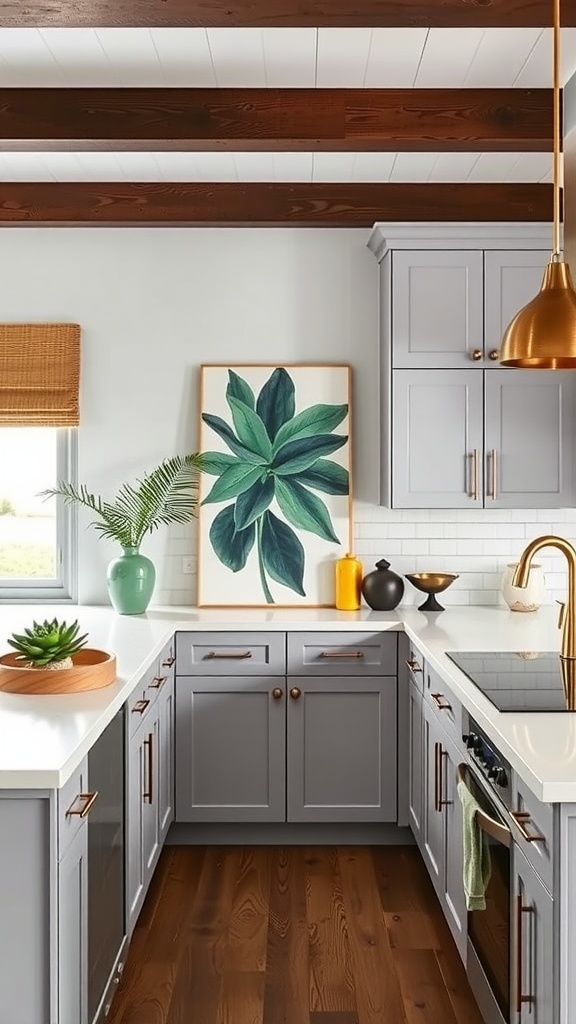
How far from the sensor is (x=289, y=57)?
10.4 ft

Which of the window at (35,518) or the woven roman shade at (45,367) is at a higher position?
the woven roman shade at (45,367)

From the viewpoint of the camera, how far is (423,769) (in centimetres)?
378

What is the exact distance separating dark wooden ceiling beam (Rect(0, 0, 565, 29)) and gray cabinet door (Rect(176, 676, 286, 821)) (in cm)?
252

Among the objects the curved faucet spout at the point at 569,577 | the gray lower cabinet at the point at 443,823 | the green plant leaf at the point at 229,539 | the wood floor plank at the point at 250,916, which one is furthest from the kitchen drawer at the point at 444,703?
the green plant leaf at the point at 229,539

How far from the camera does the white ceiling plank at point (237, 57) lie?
9.84 feet

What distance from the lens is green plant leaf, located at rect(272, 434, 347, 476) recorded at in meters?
4.75

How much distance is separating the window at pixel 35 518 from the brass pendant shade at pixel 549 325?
2.86 meters

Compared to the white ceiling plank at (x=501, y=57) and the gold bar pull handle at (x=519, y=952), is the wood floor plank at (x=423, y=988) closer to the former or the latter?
the gold bar pull handle at (x=519, y=952)

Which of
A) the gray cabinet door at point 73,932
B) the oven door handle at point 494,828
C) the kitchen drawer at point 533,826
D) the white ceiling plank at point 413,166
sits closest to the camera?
the kitchen drawer at point 533,826

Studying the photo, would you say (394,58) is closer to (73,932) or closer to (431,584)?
(431,584)

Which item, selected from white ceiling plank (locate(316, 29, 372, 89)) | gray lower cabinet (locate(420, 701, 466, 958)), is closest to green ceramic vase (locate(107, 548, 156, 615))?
gray lower cabinet (locate(420, 701, 466, 958))

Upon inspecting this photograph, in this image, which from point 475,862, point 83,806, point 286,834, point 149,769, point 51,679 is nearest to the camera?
point 83,806

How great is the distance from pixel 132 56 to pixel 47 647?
184cm

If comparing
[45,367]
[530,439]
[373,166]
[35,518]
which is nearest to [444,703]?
[530,439]
